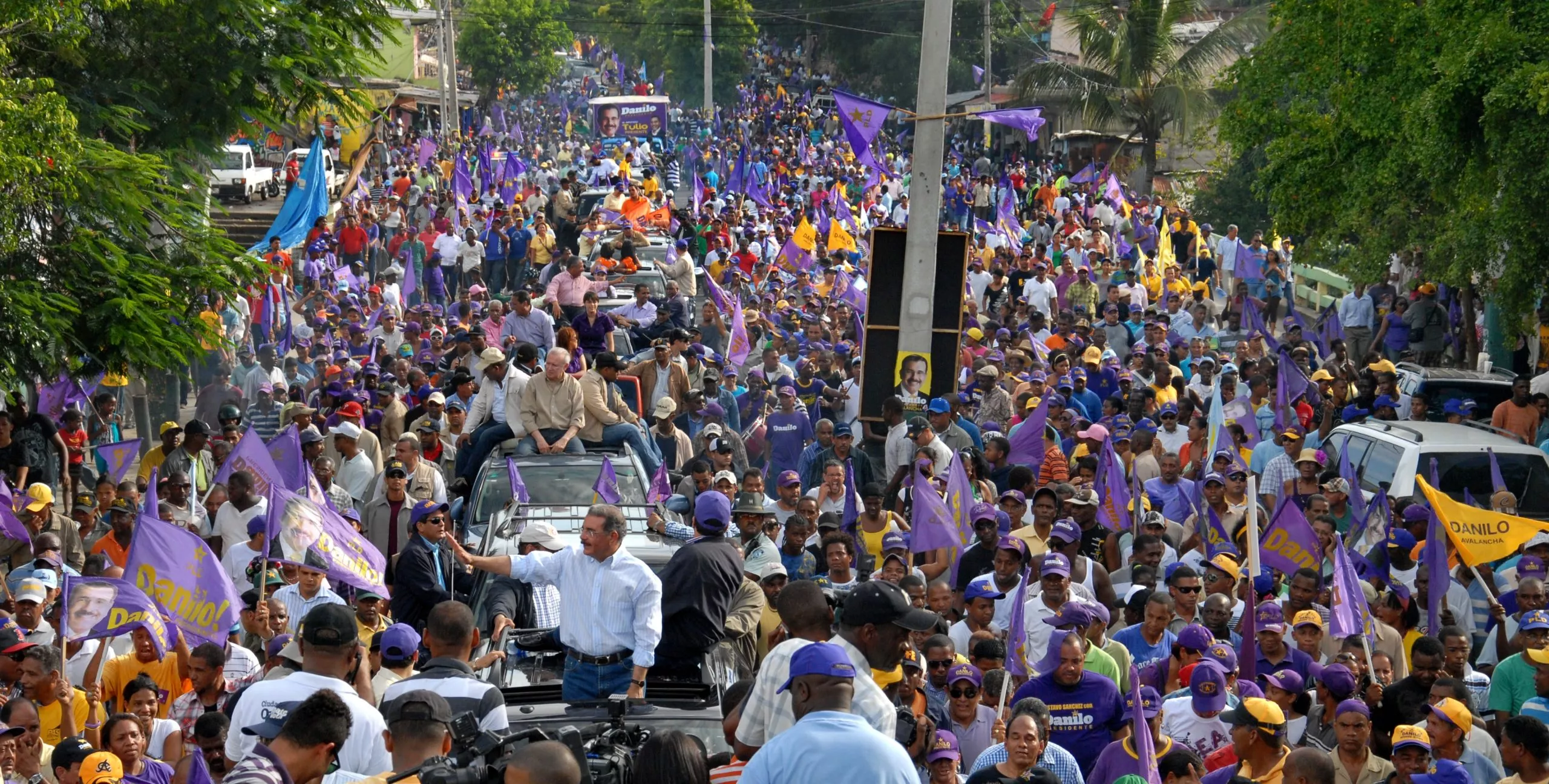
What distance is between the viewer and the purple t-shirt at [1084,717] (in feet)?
26.8

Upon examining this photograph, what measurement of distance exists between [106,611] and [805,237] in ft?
65.8

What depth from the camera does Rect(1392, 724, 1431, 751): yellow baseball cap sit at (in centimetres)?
776

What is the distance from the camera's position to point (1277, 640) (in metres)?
9.49

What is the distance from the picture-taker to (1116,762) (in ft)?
26.1

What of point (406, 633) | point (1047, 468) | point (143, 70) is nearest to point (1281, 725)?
point (406, 633)

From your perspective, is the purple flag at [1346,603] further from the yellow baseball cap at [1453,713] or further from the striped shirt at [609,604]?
the striped shirt at [609,604]

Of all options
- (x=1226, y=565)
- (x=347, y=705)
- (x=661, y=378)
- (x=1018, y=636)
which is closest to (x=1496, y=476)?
(x=1226, y=565)

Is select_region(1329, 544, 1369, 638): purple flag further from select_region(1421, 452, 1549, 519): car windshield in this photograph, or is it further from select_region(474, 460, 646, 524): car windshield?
select_region(474, 460, 646, 524): car windshield

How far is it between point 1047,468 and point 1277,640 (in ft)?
16.8

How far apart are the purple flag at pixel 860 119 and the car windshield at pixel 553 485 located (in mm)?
5295

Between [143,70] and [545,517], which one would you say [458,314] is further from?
[545,517]

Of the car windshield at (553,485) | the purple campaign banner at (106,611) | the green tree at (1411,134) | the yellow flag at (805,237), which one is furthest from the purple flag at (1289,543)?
the yellow flag at (805,237)

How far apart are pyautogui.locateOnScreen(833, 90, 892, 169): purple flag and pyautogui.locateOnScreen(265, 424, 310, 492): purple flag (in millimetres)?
6151

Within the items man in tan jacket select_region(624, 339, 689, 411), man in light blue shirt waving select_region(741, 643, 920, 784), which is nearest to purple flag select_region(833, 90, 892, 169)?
man in tan jacket select_region(624, 339, 689, 411)
